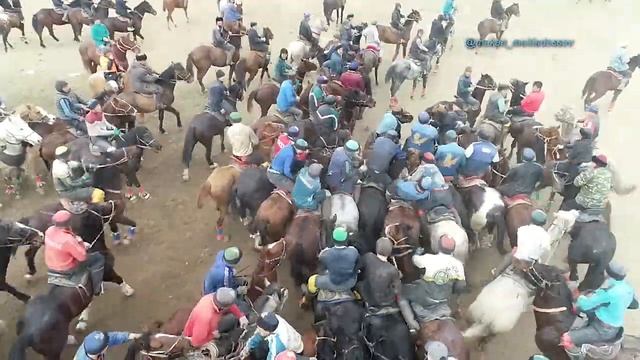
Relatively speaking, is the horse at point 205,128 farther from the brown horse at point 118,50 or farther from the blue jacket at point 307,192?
the blue jacket at point 307,192

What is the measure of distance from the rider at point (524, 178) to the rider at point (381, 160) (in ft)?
6.27

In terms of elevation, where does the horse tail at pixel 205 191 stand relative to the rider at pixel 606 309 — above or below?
below

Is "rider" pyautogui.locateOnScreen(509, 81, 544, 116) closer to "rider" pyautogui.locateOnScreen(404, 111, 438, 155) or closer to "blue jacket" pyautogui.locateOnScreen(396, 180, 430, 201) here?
"rider" pyautogui.locateOnScreen(404, 111, 438, 155)

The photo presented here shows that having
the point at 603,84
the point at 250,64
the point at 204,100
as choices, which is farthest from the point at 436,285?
the point at 603,84

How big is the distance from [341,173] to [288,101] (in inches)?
111

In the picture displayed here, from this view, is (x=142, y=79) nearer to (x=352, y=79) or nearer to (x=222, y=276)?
(x=352, y=79)

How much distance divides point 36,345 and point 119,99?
5.68 metres

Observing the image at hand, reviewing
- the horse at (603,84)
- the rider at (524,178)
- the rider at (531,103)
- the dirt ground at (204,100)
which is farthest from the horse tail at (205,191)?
the horse at (603,84)

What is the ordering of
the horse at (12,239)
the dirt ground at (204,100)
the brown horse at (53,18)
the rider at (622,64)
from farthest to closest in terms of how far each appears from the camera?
the brown horse at (53,18) < the rider at (622,64) < the dirt ground at (204,100) < the horse at (12,239)

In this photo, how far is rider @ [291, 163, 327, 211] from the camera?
771 cm

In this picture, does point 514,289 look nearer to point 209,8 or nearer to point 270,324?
point 270,324

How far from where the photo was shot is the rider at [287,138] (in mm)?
8664

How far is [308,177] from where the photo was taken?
7.74 m

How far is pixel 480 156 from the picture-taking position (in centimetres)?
863
